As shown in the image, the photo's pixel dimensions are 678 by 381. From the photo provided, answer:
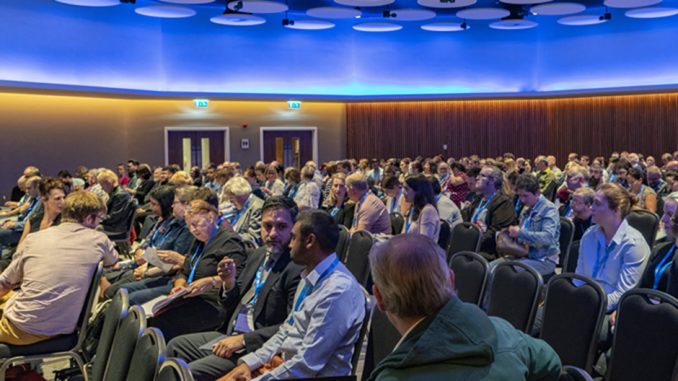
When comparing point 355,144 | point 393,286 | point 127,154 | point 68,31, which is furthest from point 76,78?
point 393,286

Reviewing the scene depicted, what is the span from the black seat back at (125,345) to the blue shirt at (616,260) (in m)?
3.09

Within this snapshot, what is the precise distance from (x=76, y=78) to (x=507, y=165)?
1058 cm

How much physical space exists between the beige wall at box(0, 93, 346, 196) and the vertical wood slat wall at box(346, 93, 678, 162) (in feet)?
3.50

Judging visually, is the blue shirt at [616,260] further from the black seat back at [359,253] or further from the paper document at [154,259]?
the paper document at [154,259]

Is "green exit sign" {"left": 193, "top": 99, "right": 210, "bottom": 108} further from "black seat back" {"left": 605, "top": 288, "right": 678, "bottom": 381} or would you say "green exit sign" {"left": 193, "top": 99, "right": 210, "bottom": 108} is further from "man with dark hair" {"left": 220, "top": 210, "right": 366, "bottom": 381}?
"black seat back" {"left": 605, "top": 288, "right": 678, "bottom": 381}

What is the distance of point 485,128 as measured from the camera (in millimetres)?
23938

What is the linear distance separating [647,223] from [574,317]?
3615 mm

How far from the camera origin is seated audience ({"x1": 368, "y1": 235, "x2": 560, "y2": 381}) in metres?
1.89

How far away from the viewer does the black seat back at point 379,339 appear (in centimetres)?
336

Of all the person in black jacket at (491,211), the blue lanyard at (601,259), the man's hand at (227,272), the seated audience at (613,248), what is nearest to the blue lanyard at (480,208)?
the person in black jacket at (491,211)

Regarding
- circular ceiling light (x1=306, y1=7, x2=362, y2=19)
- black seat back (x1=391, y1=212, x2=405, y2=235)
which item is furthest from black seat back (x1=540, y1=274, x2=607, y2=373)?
circular ceiling light (x1=306, y1=7, x2=362, y2=19)

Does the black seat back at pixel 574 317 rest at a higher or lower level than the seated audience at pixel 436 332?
lower

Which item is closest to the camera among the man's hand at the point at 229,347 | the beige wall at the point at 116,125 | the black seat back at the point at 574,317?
the black seat back at the point at 574,317

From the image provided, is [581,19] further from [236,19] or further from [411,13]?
[236,19]
